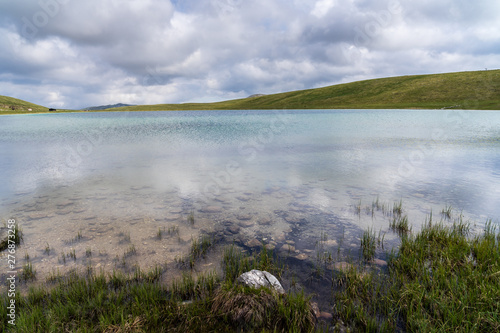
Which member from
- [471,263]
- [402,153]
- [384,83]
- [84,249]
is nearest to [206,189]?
[84,249]

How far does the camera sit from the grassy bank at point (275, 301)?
4668 mm

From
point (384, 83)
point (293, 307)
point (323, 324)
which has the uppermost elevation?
point (384, 83)

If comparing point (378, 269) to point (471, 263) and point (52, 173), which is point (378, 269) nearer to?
point (471, 263)

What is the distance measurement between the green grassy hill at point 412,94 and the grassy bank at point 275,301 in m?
120

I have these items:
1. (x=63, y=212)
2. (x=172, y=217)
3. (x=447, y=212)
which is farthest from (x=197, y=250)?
(x=447, y=212)

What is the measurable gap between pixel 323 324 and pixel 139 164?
809 inches

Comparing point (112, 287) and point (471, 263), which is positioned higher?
point (471, 263)

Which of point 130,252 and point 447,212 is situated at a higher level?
point 447,212

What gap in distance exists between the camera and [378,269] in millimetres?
6754

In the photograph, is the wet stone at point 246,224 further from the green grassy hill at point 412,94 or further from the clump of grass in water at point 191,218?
the green grassy hill at point 412,94

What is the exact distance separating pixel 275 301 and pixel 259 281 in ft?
1.96

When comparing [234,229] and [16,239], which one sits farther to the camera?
[234,229]

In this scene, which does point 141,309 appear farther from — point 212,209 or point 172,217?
point 212,209

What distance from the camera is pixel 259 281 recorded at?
561cm
